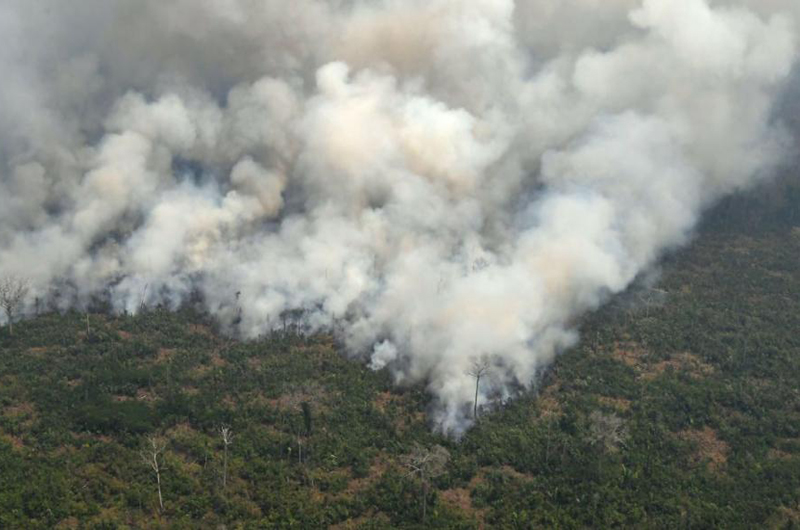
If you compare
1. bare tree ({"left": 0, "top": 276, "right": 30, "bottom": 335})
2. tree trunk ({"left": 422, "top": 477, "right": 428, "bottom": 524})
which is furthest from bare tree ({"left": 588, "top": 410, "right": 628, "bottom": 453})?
bare tree ({"left": 0, "top": 276, "right": 30, "bottom": 335})

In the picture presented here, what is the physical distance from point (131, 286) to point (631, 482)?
6570 centimetres

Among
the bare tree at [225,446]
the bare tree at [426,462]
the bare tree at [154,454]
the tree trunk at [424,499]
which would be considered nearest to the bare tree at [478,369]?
the bare tree at [426,462]

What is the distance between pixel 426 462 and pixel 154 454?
70.2 feet

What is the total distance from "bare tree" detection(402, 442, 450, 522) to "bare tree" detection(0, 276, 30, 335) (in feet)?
163

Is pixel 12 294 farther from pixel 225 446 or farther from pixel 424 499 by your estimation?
pixel 424 499

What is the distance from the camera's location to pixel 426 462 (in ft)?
200

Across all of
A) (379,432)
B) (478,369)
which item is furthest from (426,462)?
(478,369)

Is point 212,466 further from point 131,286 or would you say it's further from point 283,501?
point 131,286

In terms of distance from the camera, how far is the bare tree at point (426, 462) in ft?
199

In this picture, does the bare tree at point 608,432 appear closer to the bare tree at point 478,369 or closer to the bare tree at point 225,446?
the bare tree at point 478,369

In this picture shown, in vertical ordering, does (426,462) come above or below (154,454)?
below

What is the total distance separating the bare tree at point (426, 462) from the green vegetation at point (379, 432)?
41 cm

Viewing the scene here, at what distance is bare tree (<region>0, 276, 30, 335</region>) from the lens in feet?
286

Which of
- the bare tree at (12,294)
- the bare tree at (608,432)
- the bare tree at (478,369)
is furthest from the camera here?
the bare tree at (12,294)
